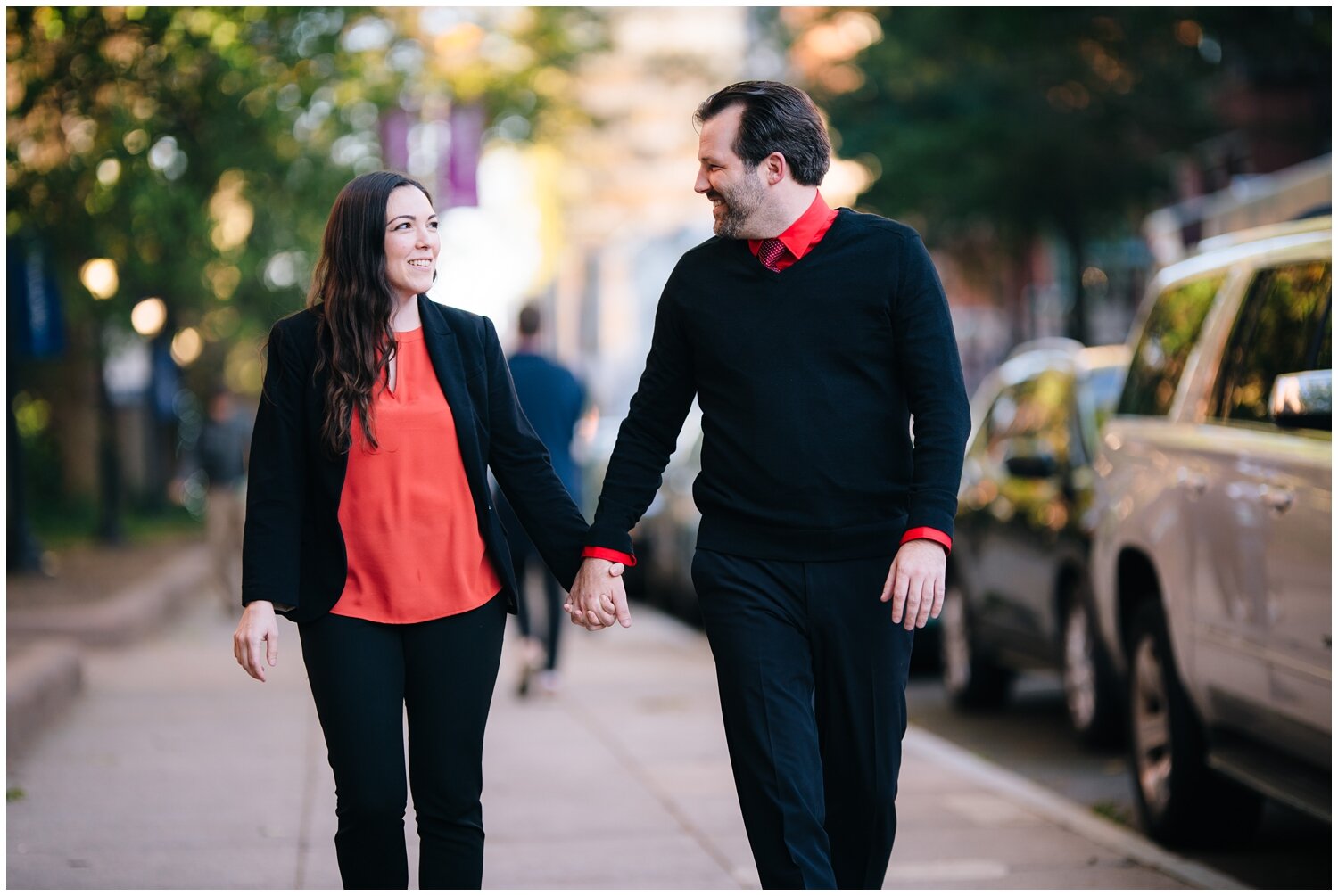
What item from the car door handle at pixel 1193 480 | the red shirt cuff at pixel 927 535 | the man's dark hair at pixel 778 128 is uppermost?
the man's dark hair at pixel 778 128

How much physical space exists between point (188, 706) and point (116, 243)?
7.89 meters

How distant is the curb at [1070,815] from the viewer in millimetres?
6023

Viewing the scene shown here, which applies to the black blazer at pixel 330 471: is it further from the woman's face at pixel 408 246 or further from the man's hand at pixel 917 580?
the man's hand at pixel 917 580

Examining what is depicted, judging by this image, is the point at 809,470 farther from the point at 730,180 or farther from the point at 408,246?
the point at 408,246

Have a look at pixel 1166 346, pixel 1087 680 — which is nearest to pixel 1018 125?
pixel 1087 680

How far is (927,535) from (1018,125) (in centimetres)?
2101

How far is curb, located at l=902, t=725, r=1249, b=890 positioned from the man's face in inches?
108

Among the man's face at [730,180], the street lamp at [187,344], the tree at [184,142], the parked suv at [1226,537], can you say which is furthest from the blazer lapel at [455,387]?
the street lamp at [187,344]

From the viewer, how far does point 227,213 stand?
26391mm

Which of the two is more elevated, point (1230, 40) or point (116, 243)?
point (1230, 40)

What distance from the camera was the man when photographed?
406 cm

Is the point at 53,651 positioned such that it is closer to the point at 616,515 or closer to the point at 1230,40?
the point at 616,515

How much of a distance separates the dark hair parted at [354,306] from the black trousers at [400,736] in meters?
0.42

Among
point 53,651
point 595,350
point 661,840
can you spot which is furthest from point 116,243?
point 595,350
